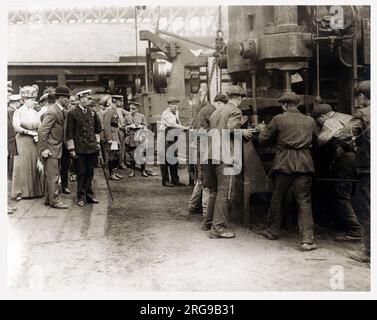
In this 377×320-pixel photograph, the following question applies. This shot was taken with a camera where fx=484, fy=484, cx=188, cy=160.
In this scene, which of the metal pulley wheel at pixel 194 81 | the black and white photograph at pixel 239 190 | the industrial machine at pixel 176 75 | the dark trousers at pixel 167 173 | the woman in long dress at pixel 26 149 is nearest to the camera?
the black and white photograph at pixel 239 190

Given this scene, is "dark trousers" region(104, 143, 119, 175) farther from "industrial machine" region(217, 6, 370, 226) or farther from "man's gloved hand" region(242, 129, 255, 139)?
"man's gloved hand" region(242, 129, 255, 139)

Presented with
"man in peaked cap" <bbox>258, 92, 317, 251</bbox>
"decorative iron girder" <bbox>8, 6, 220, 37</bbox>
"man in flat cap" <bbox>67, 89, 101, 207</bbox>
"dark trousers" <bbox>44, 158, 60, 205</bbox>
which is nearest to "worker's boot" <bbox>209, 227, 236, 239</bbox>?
"man in peaked cap" <bbox>258, 92, 317, 251</bbox>

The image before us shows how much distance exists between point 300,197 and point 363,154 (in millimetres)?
895

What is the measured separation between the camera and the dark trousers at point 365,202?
531cm

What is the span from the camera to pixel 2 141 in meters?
5.07

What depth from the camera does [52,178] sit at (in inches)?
298

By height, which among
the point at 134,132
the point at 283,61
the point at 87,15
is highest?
the point at 87,15

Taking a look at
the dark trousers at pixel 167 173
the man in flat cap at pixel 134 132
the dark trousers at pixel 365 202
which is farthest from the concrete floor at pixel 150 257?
the man in flat cap at pixel 134 132

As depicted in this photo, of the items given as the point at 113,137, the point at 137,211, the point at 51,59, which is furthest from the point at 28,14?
the point at 137,211

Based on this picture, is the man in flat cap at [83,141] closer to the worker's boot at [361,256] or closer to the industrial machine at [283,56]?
the industrial machine at [283,56]

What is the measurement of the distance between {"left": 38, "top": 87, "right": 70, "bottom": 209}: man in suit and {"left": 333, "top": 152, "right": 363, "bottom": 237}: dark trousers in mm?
4106

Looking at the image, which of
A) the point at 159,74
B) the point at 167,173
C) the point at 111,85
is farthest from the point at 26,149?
the point at 111,85

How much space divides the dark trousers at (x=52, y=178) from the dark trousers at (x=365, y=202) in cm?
452

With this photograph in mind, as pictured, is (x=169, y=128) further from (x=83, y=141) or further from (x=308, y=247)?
(x=308, y=247)
